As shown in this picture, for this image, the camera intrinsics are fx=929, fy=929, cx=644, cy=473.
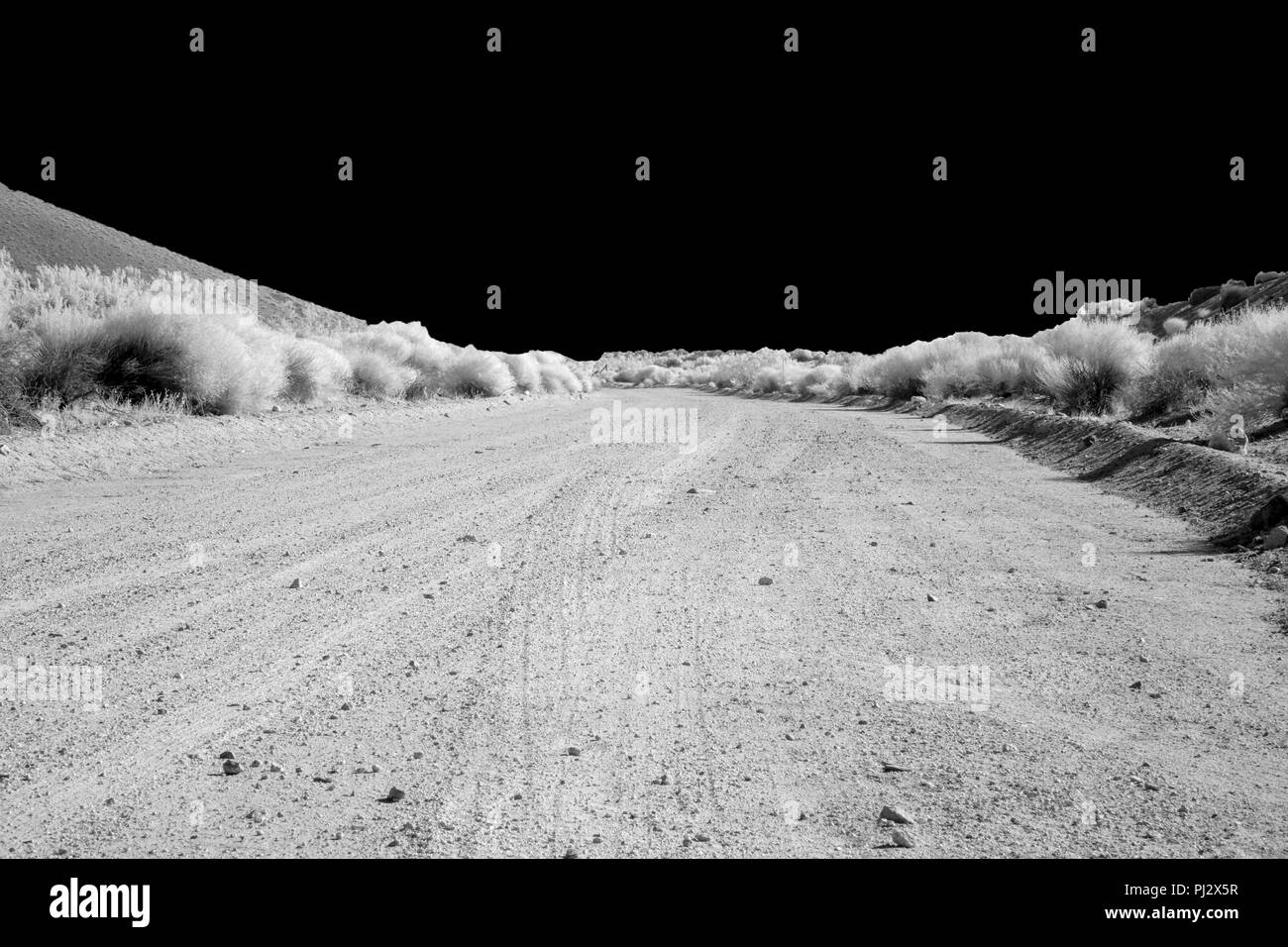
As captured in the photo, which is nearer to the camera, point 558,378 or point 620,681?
point 620,681

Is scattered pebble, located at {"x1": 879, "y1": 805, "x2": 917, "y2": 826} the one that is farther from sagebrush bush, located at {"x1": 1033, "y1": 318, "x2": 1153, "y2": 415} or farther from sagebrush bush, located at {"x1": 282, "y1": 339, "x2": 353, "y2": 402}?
sagebrush bush, located at {"x1": 1033, "y1": 318, "x2": 1153, "y2": 415}

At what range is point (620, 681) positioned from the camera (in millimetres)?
4156

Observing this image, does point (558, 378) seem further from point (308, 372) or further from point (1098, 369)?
point (1098, 369)

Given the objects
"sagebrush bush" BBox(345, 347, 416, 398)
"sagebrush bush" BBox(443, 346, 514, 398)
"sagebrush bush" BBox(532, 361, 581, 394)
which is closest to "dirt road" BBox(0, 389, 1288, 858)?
"sagebrush bush" BBox(345, 347, 416, 398)

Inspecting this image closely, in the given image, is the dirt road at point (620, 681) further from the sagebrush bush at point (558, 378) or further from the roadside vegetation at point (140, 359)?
the sagebrush bush at point (558, 378)

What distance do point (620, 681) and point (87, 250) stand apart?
3379 centimetres

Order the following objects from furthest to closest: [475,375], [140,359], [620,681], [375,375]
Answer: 1. [475,375]
2. [375,375]
3. [140,359]
4. [620,681]

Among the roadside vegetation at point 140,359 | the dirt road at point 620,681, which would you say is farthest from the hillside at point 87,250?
the dirt road at point 620,681

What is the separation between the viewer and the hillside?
1148 inches

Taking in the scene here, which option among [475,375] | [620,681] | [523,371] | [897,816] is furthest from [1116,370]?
[523,371]

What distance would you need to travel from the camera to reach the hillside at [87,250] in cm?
2916

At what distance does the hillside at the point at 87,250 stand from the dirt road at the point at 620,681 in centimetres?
2173

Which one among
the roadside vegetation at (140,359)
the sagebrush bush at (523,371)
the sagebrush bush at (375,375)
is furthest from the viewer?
the sagebrush bush at (523,371)

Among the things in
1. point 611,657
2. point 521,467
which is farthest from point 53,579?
point 521,467
